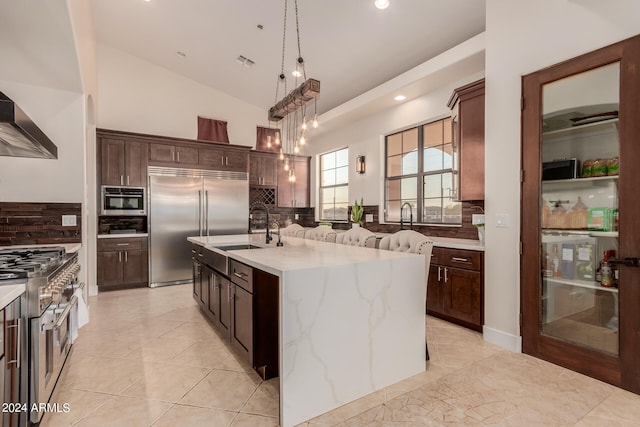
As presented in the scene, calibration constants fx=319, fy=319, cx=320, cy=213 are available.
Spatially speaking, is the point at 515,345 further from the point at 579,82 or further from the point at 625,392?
the point at 579,82

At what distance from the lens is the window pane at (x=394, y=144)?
17.1 ft

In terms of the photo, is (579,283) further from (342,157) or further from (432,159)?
(342,157)

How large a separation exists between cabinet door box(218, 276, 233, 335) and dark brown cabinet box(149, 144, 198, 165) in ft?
10.8

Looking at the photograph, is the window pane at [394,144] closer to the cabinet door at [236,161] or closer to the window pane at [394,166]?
the window pane at [394,166]

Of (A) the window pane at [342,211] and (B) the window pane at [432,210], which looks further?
(A) the window pane at [342,211]

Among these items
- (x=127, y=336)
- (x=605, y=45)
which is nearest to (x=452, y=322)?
(x=605, y=45)

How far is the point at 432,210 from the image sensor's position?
15.5 ft

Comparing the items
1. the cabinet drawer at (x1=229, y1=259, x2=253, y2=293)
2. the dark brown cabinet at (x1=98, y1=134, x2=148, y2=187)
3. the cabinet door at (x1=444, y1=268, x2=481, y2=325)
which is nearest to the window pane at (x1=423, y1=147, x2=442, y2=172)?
the cabinet door at (x1=444, y1=268, x2=481, y2=325)

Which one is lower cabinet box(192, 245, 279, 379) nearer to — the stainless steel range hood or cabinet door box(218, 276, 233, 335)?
cabinet door box(218, 276, 233, 335)

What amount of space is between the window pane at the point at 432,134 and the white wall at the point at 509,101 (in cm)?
151

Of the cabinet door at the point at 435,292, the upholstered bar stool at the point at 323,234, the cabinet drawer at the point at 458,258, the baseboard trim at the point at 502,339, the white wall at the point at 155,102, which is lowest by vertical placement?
the baseboard trim at the point at 502,339

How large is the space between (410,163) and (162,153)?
4.06 metres

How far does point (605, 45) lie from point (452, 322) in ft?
9.02

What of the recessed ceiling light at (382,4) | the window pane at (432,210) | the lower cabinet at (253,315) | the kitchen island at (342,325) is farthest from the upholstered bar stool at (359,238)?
the recessed ceiling light at (382,4)
